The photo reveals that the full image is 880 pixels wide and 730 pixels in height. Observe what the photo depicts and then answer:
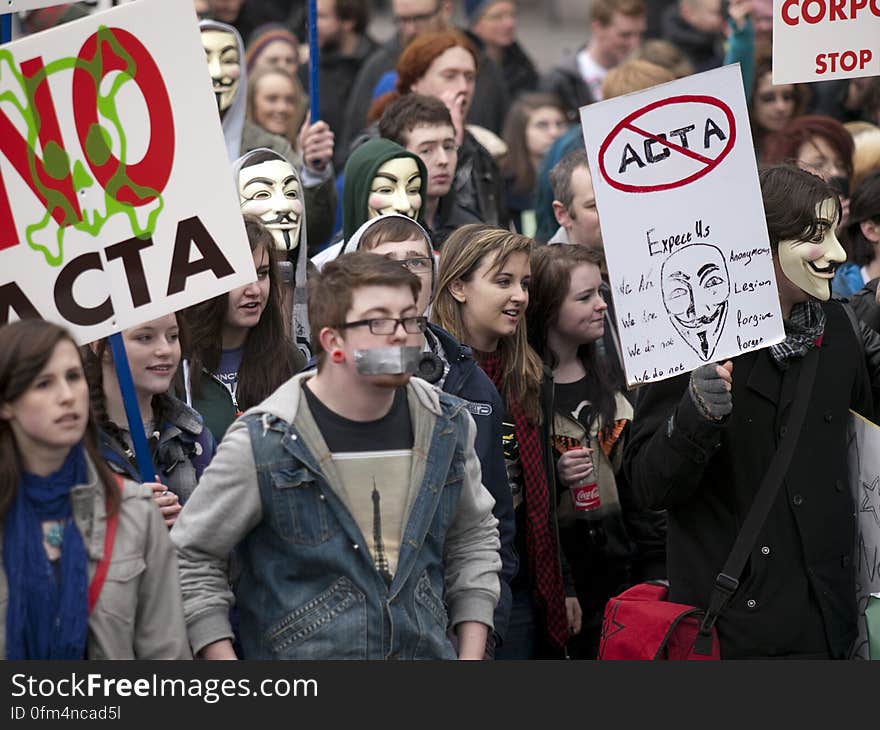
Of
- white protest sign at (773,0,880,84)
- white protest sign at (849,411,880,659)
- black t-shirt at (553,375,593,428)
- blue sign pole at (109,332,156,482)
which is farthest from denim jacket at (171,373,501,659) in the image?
white protest sign at (773,0,880,84)

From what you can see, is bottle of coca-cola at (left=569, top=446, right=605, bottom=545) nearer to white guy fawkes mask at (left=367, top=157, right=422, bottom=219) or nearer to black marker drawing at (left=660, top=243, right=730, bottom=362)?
black marker drawing at (left=660, top=243, right=730, bottom=362)

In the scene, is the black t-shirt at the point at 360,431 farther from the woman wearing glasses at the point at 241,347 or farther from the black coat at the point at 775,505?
the woman wearing glasses at the point at 241,347

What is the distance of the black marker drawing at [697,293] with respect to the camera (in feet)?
16.4

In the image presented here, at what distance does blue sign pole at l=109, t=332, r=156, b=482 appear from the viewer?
4625 millimetres

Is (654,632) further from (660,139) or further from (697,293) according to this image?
(660,139)

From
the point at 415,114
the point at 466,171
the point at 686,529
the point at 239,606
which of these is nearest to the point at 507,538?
the point at 686,529

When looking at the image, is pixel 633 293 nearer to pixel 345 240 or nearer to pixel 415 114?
pixel 345 240

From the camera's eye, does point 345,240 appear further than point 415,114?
No

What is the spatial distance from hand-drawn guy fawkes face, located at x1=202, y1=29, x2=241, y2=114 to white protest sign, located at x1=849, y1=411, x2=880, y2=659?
159 inches

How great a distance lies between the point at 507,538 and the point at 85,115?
5.64 feet

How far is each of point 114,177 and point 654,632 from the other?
6.60 feet

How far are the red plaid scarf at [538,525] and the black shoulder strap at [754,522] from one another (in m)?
0.83

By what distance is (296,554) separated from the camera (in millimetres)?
4145

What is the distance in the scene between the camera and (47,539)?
391cm
